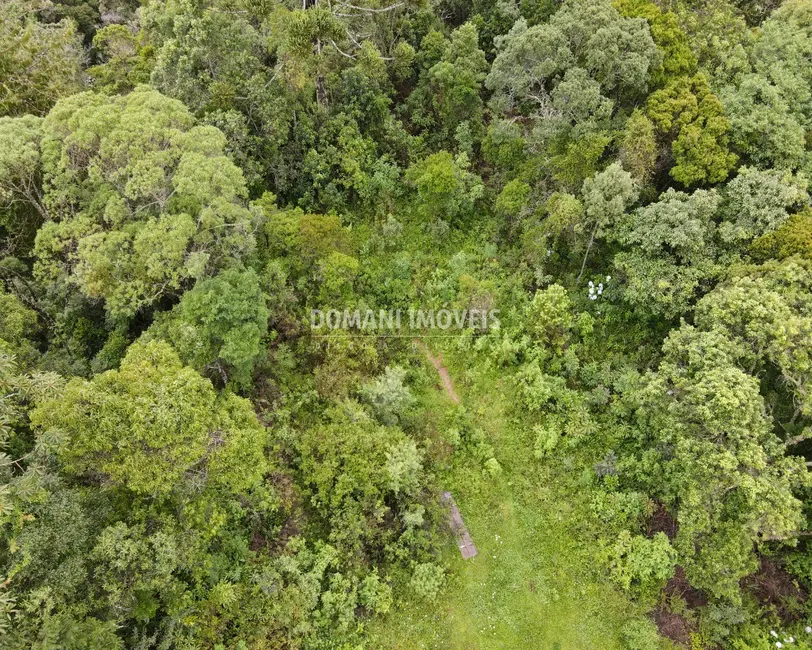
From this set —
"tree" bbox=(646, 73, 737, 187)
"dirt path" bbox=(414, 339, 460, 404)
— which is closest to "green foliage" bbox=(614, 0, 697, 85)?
"tree" bbox=(646, 73, 737, 187)

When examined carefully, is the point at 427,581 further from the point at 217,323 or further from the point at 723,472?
the point at 217,323

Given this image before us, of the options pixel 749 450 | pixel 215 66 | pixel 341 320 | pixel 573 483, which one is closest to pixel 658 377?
pixel 749 450

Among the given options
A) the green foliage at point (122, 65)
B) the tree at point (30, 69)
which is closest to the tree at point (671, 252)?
the green foliage at point (122, 65)

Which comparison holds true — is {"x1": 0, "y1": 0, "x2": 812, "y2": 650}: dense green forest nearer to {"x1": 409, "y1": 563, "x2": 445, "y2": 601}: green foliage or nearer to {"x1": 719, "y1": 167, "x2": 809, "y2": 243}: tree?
{"x1": 719, "y1": 167, "x2": 809, "y2": 243}: tree

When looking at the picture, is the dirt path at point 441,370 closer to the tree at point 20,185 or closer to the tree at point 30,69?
the tree at point 20,185

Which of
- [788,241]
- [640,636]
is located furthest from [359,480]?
[788,241]
